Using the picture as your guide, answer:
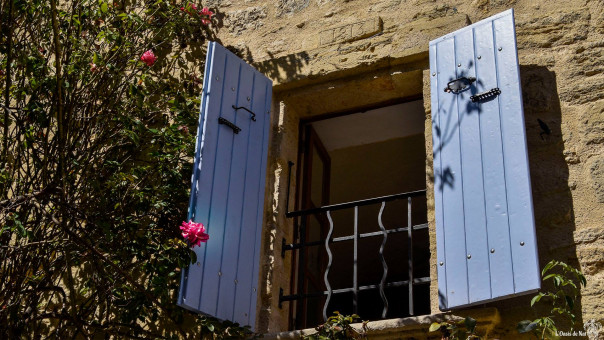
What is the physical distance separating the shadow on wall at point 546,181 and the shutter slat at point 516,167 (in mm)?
247

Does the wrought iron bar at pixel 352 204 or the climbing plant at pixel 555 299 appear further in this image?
the wrought iron bar at pixel 352 204

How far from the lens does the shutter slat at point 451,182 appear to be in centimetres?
387

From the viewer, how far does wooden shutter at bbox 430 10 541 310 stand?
3766 mm

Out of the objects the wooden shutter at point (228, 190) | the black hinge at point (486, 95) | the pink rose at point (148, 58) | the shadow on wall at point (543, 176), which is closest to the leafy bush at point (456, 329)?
the shadow on wall at point (543, 176)

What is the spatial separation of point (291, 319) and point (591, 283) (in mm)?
1588

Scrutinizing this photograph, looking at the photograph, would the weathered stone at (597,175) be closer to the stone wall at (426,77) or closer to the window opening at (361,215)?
the stone wall at (426,77)

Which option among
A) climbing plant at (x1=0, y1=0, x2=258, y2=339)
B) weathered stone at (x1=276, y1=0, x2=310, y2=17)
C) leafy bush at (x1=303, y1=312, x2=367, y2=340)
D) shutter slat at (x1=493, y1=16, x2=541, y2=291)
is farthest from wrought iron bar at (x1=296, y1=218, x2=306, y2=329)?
weathered stone at (x1=276, y1=0, x2=310, y2=17)

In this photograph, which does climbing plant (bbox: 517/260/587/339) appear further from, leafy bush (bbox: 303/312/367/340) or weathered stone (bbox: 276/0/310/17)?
weathered stone (bbox: 276/0/310/17)

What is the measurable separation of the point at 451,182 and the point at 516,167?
12.7 inches

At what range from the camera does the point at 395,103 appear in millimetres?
5109

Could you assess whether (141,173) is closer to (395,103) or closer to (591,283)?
(395,103)

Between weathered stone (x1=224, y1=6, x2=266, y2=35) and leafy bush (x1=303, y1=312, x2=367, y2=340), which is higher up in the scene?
weathered stone (x1=224, y1=6, x2=266, y2=35)

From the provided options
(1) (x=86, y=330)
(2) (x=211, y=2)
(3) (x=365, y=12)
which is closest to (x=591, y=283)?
(3) (x=365, y=12)

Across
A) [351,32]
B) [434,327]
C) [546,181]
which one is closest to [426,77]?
[351,32]
